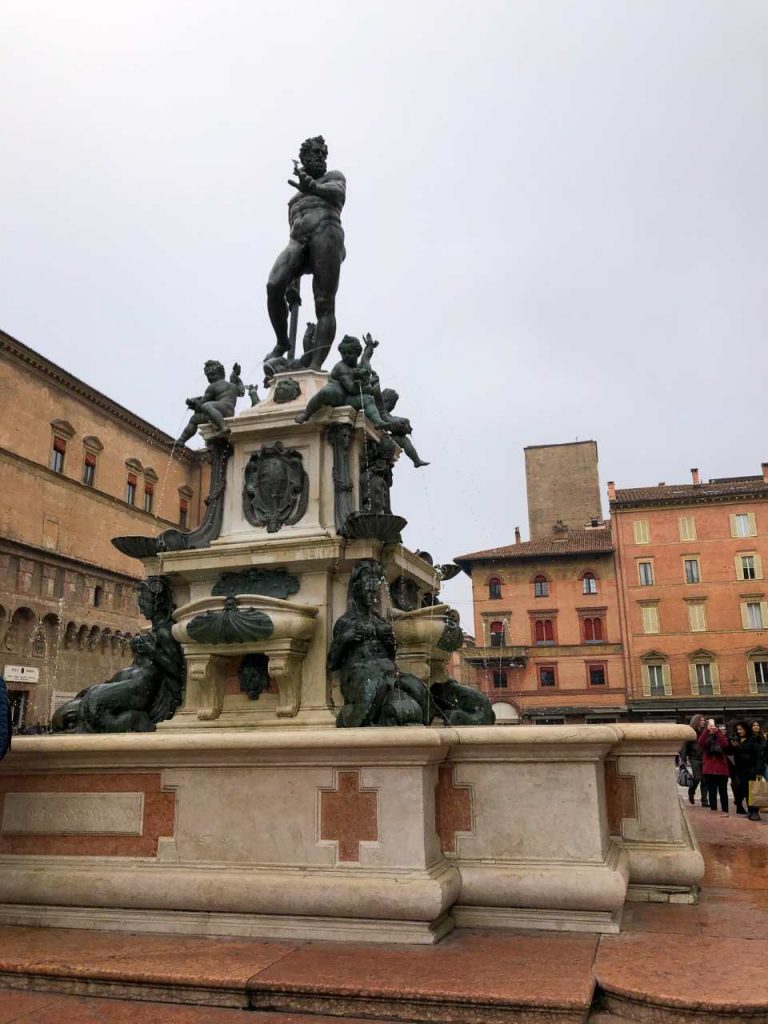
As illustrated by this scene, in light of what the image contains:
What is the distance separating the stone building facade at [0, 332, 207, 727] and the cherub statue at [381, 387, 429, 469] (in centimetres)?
2847

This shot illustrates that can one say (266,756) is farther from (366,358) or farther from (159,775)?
(366,358)

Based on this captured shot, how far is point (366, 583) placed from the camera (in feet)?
21.4

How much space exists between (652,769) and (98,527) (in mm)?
43364

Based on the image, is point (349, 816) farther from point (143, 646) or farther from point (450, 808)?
point (143, 646)

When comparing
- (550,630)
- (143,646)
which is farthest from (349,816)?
(550,630)

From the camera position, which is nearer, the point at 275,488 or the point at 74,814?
the point at 74,814

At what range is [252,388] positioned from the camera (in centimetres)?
843

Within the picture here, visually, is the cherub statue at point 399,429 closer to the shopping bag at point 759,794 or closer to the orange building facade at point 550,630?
the shopping bag at point 759,794

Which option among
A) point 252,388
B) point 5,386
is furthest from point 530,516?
point 252,388

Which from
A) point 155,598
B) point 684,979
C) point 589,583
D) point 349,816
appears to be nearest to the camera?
point 684,979

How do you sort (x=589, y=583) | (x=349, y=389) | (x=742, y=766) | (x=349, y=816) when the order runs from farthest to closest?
1. (x=589, y=583)
2. (x=742, y=766)
3. (x=349, y=389)
4. (x=349, y=816)

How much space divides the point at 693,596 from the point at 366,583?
4955 cm

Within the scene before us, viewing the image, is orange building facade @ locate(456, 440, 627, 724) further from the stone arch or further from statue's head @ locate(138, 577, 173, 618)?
statue's head @ locate(138, 577, 173, 618)

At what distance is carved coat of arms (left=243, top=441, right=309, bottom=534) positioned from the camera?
733 centimetres
